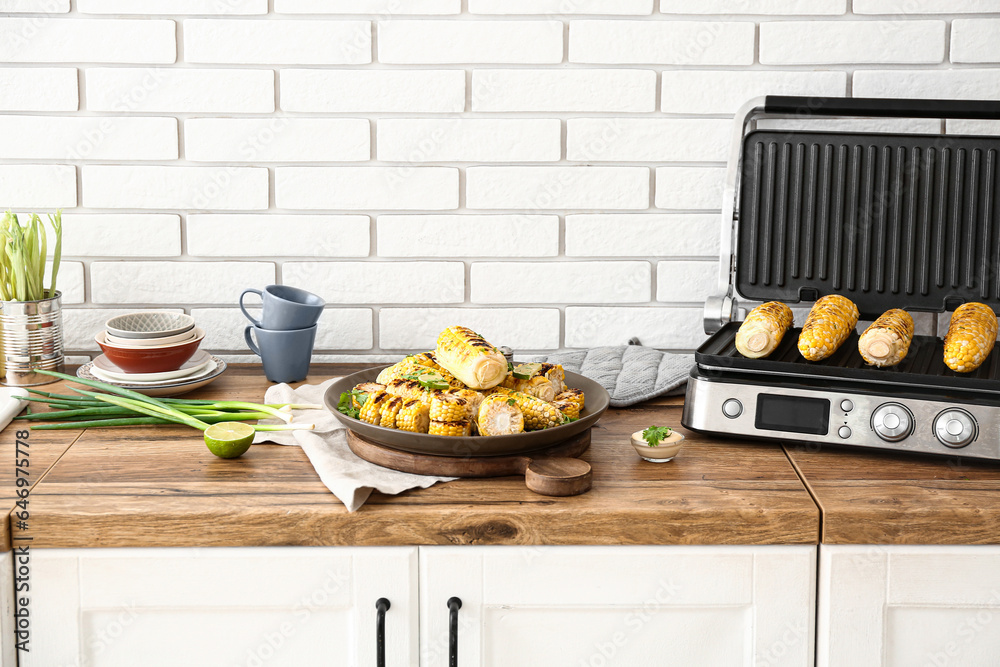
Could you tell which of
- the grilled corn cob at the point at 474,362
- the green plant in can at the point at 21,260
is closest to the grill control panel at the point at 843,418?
the grilled corn cob at the point at 474,362

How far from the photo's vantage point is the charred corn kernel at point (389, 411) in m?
1.28

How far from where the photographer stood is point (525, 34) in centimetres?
180

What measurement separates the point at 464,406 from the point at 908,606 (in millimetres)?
663

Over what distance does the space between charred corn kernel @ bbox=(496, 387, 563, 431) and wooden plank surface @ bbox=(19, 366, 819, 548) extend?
0.08 meters

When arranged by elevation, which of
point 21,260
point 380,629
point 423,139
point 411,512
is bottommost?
point 380,629

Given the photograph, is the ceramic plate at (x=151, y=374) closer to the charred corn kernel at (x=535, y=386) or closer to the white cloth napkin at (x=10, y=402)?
the white cloth napkin at (x=10, y=402)

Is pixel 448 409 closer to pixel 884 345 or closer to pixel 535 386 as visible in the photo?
pixel 535 386

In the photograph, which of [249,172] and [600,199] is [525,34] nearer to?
[600,199]

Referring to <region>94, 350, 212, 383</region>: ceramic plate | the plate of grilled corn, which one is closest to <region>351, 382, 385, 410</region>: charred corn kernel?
the plate of grilled corn

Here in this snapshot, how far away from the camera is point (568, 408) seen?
1.34m

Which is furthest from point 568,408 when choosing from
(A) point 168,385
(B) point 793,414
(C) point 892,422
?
(A) point 168,385

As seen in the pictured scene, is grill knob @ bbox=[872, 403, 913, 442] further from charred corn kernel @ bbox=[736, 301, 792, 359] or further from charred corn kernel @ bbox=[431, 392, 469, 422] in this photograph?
charred corn kernel @ bbox=[431, 392, 469, 422]

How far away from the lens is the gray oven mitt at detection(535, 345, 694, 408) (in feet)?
5.30

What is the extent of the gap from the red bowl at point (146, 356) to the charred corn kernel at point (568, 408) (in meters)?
0.73
